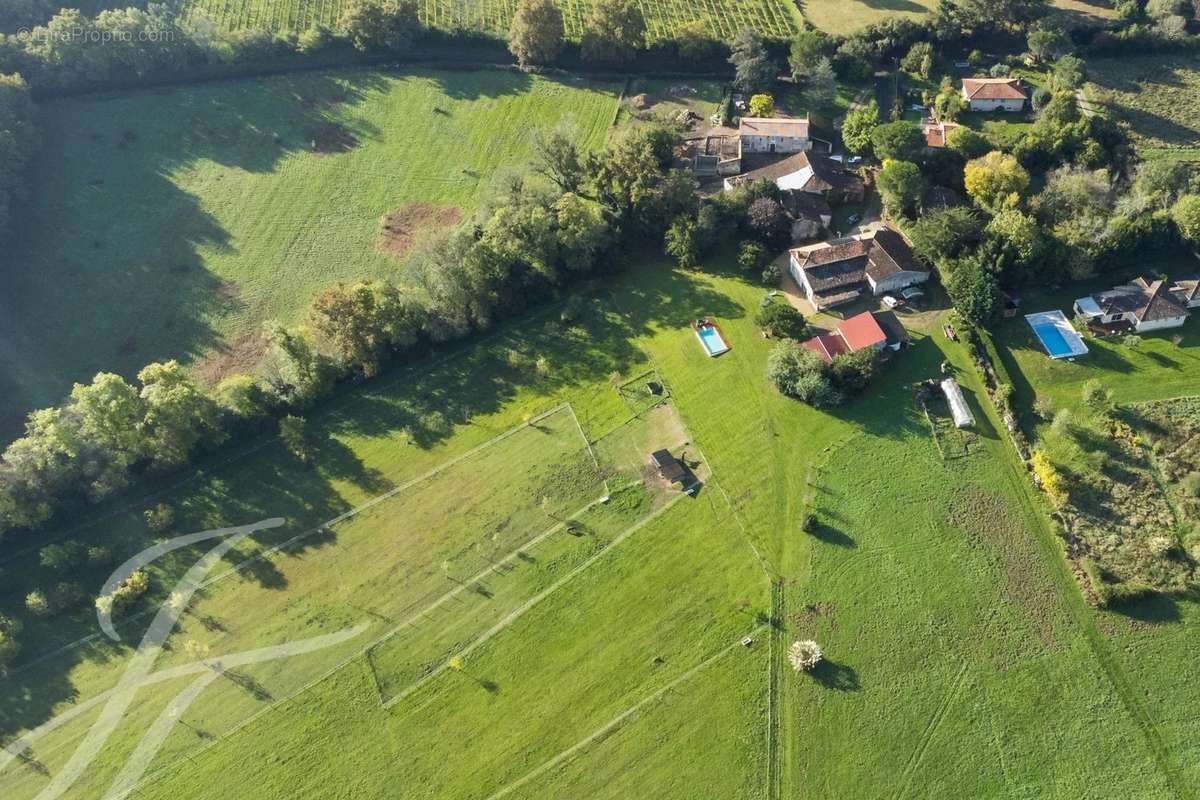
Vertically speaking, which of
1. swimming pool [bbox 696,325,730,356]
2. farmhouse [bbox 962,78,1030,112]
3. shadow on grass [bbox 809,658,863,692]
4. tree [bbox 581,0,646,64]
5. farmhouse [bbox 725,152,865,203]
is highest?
tree [bbox 581,0,646,64]

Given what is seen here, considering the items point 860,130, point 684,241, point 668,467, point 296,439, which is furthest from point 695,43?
point 296,439

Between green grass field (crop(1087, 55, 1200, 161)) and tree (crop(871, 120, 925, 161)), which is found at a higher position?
tree (crop(871, 120, 925, 161))

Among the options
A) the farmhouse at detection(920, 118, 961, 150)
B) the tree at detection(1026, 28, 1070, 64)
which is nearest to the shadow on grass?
the farmhouse at detection(920, 118, 961, 150)

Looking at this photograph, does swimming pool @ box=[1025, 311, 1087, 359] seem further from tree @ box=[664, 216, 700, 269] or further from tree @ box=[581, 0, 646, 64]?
tree @ box=[581, 0, 646, 64]

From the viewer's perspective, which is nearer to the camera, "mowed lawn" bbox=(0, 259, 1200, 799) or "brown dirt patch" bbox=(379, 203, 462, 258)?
"mowed lawn" bbox=(0, 259, 1200, 799)

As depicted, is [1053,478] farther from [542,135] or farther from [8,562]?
[8,562]

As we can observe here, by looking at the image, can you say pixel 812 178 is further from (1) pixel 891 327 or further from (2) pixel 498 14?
(2) pixel 498 14
